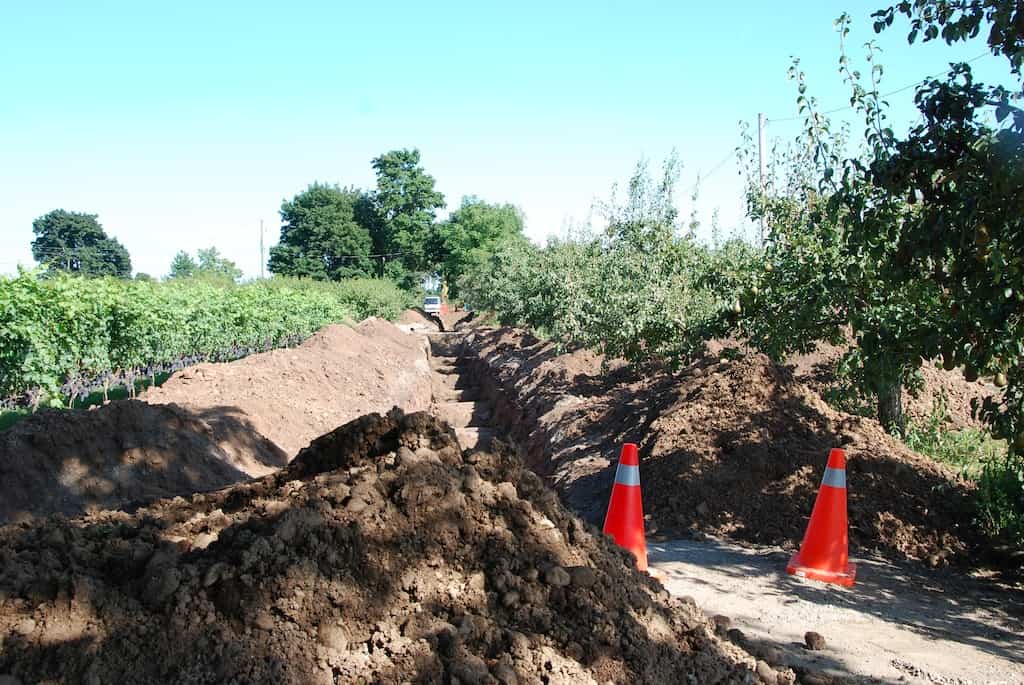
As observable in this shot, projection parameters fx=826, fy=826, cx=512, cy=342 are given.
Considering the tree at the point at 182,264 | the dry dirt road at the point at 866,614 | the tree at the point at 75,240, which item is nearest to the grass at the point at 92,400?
the dry dirt road at the point at 866,614

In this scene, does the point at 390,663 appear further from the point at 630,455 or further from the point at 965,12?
the point at 965,12

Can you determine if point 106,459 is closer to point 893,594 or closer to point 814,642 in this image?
point 814,642

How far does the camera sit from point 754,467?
7.71 m

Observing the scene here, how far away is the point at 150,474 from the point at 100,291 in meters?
7.29

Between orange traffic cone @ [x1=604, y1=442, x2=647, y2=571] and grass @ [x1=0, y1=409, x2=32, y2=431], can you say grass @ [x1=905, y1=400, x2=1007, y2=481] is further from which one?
grass @ [x1=0, y1=409, x2=32, y2=431]

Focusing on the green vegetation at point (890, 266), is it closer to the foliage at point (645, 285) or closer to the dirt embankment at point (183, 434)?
the foliage at point (645, 285)

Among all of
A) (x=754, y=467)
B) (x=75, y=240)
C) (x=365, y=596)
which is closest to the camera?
(x=365, y=596)

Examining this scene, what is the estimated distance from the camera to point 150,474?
8.72 meters

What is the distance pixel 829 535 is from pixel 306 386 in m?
10.9

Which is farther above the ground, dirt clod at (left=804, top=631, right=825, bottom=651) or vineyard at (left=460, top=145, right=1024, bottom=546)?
vineyard at (left=460, top=145, right=1024, bottom=546)

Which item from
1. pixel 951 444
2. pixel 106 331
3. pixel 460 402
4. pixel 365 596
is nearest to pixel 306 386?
pixel 106 331

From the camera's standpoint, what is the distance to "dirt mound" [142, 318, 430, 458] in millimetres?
12312

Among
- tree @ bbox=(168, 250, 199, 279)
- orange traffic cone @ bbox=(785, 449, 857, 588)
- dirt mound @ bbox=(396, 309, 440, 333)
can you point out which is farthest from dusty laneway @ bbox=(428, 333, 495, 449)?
tree @ bbox=(168, 250, 199, 279)

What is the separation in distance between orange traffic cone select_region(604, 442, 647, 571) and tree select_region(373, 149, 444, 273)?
75.4 meters
